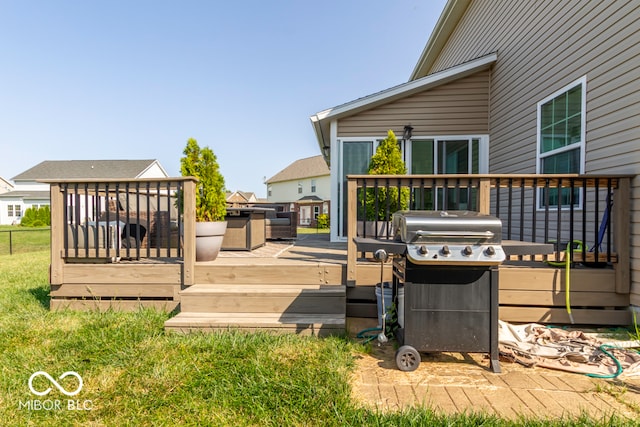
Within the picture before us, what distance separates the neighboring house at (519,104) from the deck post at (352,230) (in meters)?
2.55

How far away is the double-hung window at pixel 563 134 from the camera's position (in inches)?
157

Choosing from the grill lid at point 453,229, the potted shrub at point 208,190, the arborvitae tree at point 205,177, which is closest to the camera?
the grill lid at point 453,229

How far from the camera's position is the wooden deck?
3045mm

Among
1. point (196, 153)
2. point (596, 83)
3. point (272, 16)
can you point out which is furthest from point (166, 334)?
point (272, 16)

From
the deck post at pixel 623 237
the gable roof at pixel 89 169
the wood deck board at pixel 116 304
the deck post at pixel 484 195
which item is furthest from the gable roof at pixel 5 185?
the deck post at pixel 623 237

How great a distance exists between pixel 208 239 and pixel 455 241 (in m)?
2.54

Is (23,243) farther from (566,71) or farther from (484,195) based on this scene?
(566,71)

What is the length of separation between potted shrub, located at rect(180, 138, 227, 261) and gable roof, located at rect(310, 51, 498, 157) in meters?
2.86

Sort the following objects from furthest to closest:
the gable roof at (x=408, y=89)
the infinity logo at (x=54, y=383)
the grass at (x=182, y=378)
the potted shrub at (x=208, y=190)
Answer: the gable roof at (x=408, y=89) → the potted shrub at (x=208, y=190) → the infinity logo at (x=54, y=383) → the grass at (x=182, y=378)

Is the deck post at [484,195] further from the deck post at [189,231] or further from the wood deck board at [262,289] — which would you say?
the deck post at [189,231]

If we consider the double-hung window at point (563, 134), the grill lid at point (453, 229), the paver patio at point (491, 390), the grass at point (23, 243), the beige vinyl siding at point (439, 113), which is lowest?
the grass at point (23, 243)

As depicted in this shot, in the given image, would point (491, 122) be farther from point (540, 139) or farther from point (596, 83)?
point (596, 83)

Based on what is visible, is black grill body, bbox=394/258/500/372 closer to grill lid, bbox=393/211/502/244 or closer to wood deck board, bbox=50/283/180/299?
grill lid, bbox=393/211/502/244
